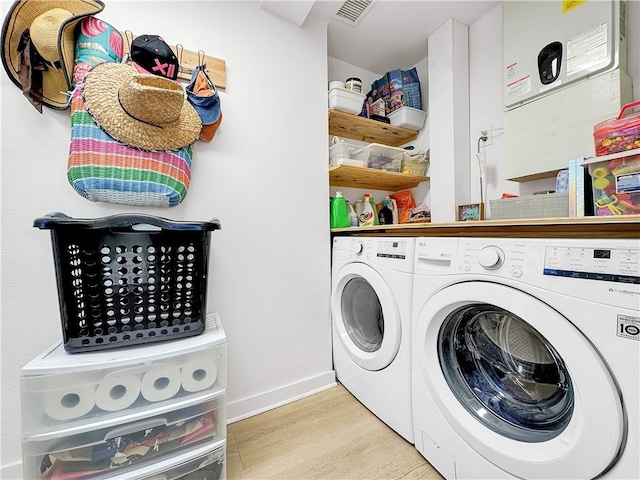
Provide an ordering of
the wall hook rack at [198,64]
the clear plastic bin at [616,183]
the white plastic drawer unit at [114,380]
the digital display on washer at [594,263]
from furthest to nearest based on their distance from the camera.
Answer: the wall hook rack at [198,64] → the clear plastic bin at [616,183] → the white plastic drawer unit at [114,380] → the digital display on washer at [594,263]

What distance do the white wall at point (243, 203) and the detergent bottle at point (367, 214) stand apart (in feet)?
1.26

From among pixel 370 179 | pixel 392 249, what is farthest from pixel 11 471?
pixel 370 179

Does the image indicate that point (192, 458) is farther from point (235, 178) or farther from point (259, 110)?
point (259, 110)

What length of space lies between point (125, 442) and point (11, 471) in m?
0.58

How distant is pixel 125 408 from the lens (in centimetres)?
79

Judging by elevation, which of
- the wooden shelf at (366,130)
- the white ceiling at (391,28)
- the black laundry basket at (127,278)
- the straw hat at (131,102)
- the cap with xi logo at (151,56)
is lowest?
the black laundry basket at (127,278)

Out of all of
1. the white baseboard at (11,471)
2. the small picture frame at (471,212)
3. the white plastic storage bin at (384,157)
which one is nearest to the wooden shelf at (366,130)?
the white plastic storage bin at (384,157)

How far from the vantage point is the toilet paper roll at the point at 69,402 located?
2.34 ft

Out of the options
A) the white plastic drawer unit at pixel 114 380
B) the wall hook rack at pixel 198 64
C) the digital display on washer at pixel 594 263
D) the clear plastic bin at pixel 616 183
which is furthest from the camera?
the wall hook rack at pixel 198 64

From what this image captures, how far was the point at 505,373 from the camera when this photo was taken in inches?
35.1

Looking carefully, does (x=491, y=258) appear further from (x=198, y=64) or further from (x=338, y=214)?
(x=198, y=64)

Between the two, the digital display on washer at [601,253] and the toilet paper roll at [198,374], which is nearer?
the digital display on washer at [601,253]

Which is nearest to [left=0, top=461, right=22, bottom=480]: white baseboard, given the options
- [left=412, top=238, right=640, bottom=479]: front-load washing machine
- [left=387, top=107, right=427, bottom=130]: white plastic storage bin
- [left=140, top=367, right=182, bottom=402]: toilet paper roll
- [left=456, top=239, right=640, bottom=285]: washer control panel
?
[left=140, top=367, right=182, bottom=402]: toilet paper roll

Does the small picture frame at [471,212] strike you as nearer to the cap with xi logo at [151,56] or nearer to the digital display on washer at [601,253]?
the digital display on washer at [601,253]
